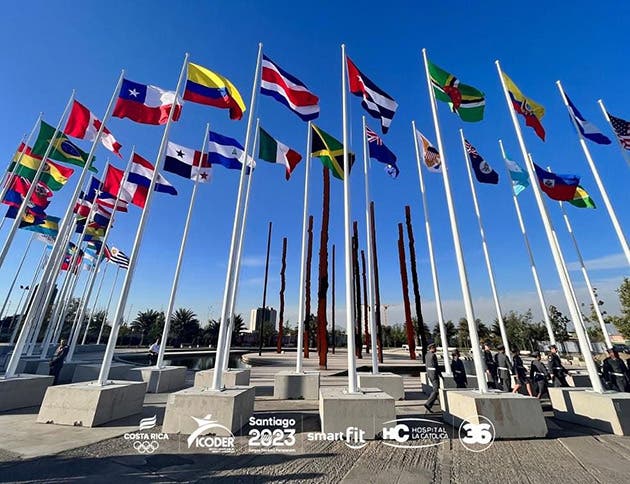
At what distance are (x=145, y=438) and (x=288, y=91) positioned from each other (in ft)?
31.7

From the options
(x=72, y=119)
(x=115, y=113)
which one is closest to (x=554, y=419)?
(x=115, y=113)

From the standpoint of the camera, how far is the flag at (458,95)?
366 inches

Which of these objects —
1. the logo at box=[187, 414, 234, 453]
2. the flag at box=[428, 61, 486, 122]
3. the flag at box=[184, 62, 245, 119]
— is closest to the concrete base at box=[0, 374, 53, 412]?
the logo at box=[187, 414, 234, 453]

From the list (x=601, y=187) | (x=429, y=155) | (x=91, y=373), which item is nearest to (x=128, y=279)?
(x=91, y=373)

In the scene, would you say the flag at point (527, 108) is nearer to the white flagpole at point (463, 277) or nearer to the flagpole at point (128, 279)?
the white flagpole at point (463, 277)

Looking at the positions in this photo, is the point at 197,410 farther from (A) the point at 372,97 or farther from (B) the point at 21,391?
(A) the point at 372,97

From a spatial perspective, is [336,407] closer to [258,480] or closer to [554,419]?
[258,480]

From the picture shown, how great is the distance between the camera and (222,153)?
10.5m

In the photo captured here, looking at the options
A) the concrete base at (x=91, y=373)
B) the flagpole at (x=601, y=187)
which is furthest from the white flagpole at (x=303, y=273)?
the flagpole at (x=601, y=187)

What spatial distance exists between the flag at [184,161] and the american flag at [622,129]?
14560 mm

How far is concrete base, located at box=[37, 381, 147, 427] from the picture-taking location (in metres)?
6.43

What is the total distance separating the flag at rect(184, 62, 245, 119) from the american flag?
42.4 ft

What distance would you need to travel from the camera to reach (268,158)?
10.5 metres

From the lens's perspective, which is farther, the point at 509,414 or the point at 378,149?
the point at 378,149
